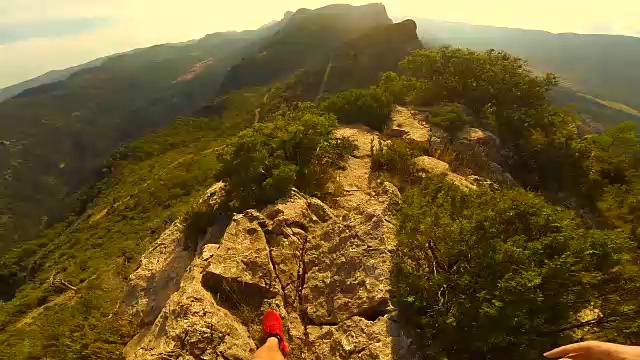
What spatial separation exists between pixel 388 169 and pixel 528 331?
9.85m

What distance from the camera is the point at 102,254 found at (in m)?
49.1

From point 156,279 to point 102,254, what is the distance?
4192 centimetres

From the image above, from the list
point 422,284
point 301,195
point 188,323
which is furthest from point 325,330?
point 301,195

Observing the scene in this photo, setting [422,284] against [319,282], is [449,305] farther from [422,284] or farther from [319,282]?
[319,282]

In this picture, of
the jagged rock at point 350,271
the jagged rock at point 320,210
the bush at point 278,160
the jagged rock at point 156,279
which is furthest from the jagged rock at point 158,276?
the jagged rock at point 350,271

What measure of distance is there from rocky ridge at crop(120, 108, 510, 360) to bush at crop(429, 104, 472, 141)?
934 centimetres

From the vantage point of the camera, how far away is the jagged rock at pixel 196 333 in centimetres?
817

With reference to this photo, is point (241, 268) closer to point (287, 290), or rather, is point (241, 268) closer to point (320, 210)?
point (287, 290)

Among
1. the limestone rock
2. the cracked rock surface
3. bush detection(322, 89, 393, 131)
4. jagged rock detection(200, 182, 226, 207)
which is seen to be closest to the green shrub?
the cracked rock surface

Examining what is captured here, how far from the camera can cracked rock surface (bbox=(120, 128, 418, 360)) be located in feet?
27.7

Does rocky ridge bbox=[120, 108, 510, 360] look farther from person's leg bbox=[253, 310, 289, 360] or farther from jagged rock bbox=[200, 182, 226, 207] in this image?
jagged rock bbox=[200, 182, 226, 207]

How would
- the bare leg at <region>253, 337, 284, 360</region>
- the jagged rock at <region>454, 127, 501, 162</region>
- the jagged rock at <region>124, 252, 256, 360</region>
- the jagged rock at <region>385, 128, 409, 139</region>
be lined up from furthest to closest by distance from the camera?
the jagged rock at <region>385, 128, 409, 139</region> < the jagged rock at <region>454, 127, 501, 162</region> < the jagged rock at <region>124, 252, 256, 360</region> < the bare leg at <region>253, 337, 284, 360</region>

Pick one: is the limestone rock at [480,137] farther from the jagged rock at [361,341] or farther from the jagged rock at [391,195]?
the jagged rock at [361,341]

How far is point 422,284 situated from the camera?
866 cm
